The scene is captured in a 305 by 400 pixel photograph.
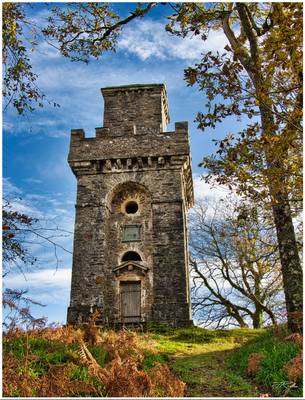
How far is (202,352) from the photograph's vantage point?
13.6m

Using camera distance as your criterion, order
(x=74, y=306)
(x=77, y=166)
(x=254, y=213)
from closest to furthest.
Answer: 1. (x=254, y=213)
2. (x=74, y=306)
3. (x=77, y=166)

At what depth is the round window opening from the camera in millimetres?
21466

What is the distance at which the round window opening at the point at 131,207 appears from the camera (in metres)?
21.5

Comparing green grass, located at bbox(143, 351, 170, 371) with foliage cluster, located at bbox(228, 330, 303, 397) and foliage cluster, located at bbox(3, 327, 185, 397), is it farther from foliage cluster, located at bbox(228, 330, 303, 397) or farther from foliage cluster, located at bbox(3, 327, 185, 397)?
foliage cluster, located at bbox(228, 330, 303, 397)

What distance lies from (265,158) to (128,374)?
208 inches

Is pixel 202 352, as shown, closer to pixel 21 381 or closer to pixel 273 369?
pixel 273 369

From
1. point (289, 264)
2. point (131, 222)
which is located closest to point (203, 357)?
point (289, 264)

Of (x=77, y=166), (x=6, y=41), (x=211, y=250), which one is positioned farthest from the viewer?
(x=211, y=250)

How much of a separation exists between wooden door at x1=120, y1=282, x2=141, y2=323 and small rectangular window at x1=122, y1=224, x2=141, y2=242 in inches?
86.3

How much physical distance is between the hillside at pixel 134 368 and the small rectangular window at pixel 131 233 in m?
7.37

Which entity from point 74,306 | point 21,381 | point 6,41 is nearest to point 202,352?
point 74,306

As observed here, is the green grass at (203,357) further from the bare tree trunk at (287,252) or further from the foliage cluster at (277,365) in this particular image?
the bare tree trunk at (287,252)

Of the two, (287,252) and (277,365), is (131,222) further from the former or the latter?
(277,365)

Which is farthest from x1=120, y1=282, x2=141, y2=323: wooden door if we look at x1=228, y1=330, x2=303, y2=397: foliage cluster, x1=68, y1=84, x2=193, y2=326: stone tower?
x1=228, y1=330, x2=303, y2=397: foliage cluster
